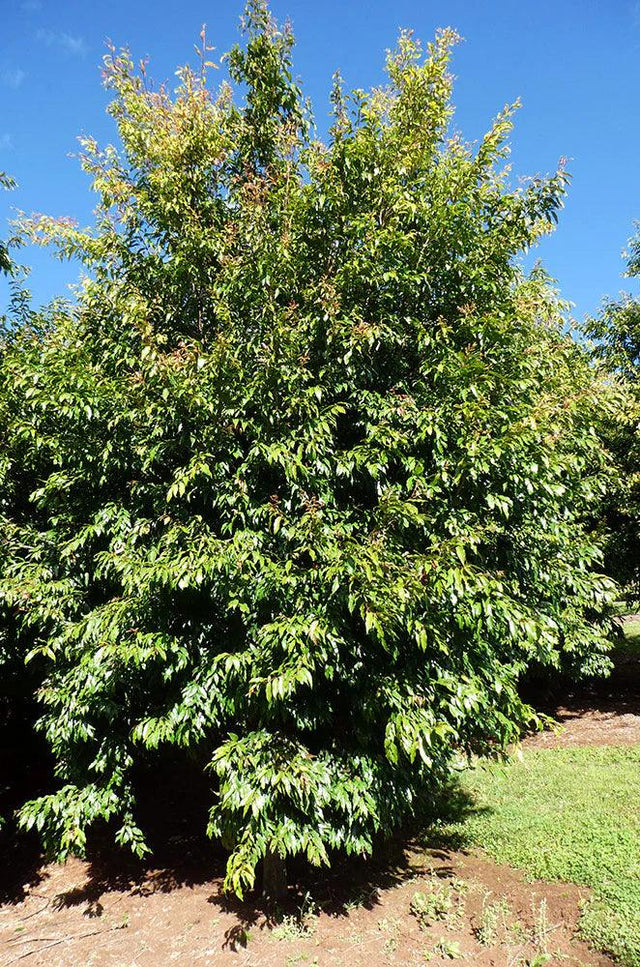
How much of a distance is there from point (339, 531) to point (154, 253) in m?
3.40

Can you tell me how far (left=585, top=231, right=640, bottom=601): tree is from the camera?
9016 millimetres

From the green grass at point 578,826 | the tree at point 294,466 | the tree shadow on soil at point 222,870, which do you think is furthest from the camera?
the tree shadow on soil at point 222,870

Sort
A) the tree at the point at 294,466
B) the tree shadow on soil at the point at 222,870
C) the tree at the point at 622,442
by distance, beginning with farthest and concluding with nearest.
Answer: the tree at the point at 622,442 < the tree shadow on soil at the point at 222,870 < the tree at the point at 294,466

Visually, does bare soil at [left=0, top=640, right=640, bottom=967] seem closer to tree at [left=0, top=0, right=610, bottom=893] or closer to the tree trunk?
the tree trunk

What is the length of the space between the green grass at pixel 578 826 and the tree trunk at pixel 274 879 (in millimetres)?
2097

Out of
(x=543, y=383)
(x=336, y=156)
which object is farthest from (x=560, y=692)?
(x=336, y=156)

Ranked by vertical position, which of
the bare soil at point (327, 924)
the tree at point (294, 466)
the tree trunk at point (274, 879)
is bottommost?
the bare soil at point (327, 924)

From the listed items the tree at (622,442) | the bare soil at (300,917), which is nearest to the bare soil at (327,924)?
the bare soil at (300,917)

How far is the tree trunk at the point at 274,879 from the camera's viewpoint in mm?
5043

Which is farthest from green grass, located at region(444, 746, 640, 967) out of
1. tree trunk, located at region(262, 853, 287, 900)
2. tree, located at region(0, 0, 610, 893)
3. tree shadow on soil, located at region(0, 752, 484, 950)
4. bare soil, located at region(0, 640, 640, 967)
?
tree trunk, located at region(262, 853, 287, 900)

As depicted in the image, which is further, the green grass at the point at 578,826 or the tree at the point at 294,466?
the green grass at the point at 578,826

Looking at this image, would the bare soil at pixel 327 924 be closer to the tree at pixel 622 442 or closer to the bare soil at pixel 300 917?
the bare soil at pixel 300 917

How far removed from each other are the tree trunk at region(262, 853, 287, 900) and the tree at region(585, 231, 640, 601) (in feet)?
22.4

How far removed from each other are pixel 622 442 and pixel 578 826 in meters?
5.91
